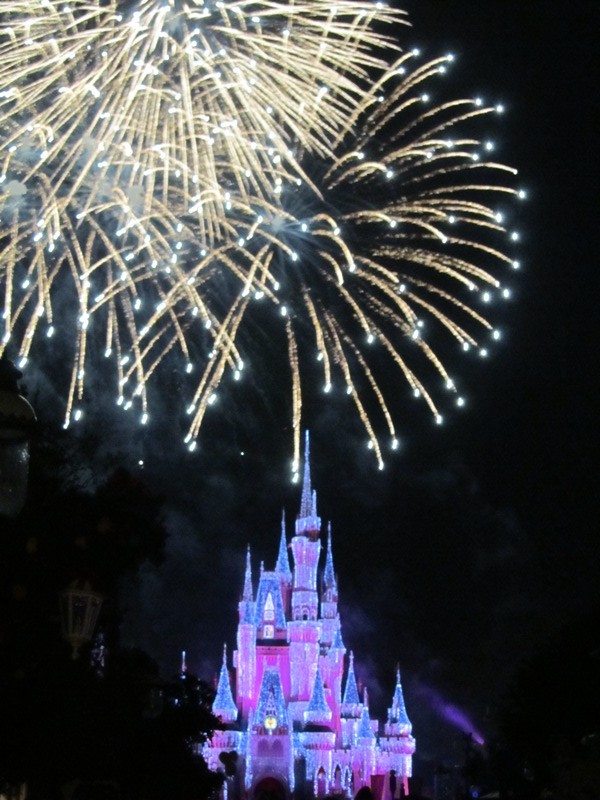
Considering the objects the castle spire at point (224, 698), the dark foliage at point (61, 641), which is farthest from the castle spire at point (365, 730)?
the dark foliage at point (61, 641)

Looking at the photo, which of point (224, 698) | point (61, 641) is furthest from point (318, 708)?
point (61, 641)

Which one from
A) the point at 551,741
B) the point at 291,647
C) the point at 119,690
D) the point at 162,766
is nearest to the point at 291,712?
the point at 291,647

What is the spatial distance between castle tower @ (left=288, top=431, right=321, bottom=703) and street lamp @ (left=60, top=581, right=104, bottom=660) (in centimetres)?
6488

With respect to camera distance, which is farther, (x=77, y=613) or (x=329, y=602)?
(x=329, y=602)

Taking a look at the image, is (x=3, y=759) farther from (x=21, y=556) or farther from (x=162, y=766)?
(x=162, y=766)

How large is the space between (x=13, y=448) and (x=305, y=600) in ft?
233

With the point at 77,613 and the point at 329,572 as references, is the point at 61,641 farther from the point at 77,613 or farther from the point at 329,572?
the point at 329,572

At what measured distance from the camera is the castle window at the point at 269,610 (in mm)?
75938

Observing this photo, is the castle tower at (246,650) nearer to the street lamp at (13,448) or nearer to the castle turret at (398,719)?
the castle turret at (398,719)

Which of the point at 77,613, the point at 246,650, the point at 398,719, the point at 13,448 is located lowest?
the point at 77,613

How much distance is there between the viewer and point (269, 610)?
76.1 meters

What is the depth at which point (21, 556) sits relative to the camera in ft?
36.2

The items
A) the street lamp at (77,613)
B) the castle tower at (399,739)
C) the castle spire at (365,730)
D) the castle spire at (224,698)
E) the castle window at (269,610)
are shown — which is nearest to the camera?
the street lamp at (77,613)

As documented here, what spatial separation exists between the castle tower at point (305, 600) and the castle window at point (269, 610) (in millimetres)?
1269
